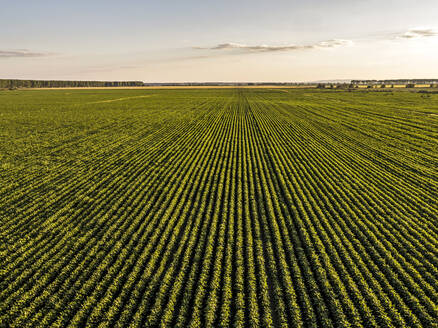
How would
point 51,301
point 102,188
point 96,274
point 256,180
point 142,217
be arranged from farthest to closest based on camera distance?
point 256,180 < point 102,188 < point 142,217 < point 96,274 < point 51,301

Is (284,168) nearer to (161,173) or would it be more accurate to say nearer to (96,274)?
(161,173)

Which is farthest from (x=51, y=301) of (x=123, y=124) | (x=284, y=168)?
(x=123, y=124)

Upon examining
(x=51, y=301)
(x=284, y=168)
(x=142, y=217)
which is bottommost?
(x=51, y=301)

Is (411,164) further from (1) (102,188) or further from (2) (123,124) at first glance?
(2) (123,124)

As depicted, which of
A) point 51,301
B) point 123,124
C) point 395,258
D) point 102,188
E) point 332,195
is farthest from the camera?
point 123,124

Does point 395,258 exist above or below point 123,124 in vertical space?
below

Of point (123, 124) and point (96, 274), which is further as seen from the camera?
point (123, 124)

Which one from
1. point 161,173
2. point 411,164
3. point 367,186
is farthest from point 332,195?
point 161,173
